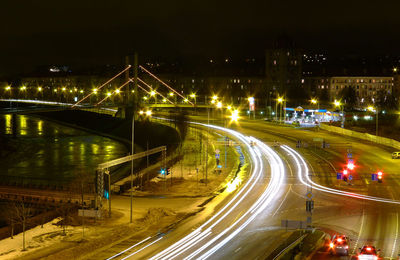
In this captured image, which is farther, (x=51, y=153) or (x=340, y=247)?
(x=51, y=153)

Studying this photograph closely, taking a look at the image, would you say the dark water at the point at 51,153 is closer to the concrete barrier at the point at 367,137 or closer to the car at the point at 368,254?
the concrete barrier at the point at 367,137

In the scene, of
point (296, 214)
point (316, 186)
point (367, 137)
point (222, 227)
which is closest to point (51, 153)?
point (367, 137)

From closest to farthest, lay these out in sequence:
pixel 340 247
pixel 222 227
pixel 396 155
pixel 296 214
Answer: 1. pixel 340 247
2. pixel 222 227
3. pixel 296 214
4. pixel 396 155

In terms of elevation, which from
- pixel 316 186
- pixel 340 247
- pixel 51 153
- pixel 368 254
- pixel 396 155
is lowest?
pixel 51 153

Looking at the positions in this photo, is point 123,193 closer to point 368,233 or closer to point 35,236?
point 35,236

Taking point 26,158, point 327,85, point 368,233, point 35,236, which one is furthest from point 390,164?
point 327,85

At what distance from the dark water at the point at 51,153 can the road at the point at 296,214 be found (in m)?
23.9

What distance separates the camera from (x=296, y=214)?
103ft

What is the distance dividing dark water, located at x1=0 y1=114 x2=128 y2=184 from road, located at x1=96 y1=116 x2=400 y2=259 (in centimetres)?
2389

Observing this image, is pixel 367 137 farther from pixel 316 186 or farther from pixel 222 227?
pixel 222 227

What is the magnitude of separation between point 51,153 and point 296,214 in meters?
58.1

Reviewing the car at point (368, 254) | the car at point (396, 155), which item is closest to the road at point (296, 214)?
the car at point (396, 155)

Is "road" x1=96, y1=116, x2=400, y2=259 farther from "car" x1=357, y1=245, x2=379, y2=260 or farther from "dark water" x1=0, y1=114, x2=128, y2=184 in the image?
"dark water" x1=0, y1=114, x2=128, y2=184

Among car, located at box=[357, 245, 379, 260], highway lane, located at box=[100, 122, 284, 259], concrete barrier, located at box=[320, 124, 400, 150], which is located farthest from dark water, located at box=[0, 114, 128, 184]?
car, located at box=[357, 245, 379, 260]
